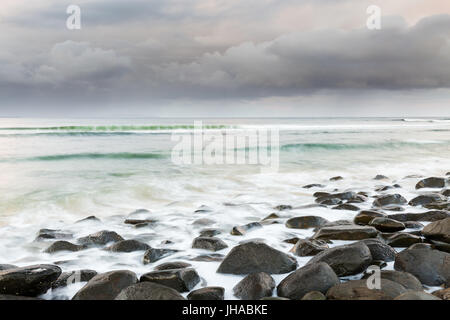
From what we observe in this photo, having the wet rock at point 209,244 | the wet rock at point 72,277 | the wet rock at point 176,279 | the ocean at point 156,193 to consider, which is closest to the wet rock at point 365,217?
the ocean at point 156,193

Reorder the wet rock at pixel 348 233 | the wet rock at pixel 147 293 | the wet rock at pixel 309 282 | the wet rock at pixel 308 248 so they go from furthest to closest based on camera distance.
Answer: the wet rock at pixel 348 233 → the wet rock at pixel 308 248 → the wet rock at pixel 309 282 → the wet rock at pixel 147 293

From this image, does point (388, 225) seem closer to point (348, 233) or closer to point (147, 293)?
point (348, 233)

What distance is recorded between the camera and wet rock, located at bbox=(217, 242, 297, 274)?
2.96 metres

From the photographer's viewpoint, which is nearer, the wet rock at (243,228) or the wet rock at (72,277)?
the wet rock at (72,277)

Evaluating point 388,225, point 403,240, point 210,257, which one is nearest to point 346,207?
point 388,225

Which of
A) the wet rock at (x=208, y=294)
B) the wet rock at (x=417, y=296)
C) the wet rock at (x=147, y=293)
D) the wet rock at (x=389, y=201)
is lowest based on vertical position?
the wet rock at (x=389, y=201)

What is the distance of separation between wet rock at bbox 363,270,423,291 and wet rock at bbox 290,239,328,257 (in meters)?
0.79

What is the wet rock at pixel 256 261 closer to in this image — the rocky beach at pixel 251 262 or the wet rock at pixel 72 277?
the rocky beach at pixel 251 262

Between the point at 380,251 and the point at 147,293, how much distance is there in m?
1.93

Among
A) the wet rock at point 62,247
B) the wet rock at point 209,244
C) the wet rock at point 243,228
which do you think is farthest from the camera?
the wet rock at point 243,228

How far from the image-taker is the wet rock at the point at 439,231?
333cm

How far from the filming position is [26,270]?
8.77 ft

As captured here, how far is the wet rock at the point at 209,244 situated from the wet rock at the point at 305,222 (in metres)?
1.07
